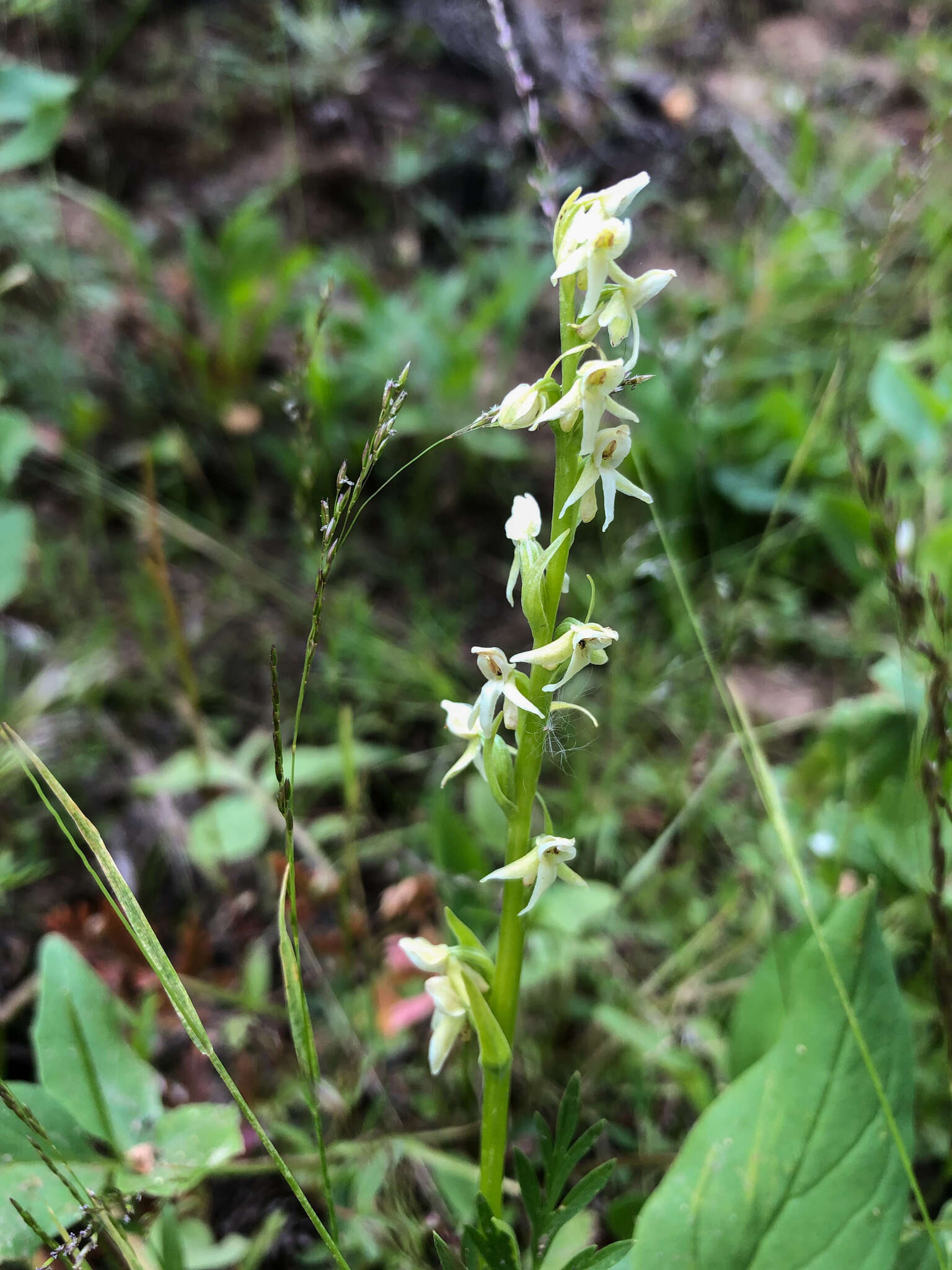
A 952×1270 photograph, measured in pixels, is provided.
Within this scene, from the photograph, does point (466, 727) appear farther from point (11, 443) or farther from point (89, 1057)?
point (11, 443)

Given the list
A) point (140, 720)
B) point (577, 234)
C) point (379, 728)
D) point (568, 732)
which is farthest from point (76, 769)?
point (577, 234)

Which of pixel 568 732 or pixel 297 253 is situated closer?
pixel 568 732

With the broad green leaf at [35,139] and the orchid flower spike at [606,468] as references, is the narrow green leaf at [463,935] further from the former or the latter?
the broad green leaf at [35,139]

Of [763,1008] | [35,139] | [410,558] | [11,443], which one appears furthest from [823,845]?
[35,139]

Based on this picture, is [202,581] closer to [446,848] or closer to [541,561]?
[446,848]

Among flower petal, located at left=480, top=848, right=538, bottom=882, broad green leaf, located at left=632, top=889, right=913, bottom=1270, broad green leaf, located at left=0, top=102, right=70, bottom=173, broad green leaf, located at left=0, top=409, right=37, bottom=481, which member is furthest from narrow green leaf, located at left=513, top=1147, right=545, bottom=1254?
broad green leaf, located at left=0, top=102, right=70, bottom=173
